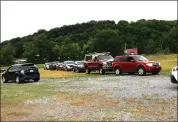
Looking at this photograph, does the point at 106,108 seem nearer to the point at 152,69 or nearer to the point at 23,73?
the point at 152,69

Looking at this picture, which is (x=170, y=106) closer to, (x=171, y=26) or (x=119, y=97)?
(x=119, y=97)

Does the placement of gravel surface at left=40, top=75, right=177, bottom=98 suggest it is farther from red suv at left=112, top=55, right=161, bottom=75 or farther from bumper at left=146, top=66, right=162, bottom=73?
red suv at left=112, top=55, right=161, bottom=75

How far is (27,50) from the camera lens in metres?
153

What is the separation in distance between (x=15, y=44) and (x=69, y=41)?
41.5 m

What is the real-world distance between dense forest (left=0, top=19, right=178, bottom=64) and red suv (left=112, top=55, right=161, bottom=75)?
8846cm

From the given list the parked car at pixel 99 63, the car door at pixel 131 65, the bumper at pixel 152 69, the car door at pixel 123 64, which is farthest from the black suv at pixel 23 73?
the bumper at pixel 152 69

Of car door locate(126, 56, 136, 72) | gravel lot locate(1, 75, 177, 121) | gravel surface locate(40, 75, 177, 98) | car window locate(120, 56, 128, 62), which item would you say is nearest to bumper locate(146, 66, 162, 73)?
car door locate(126, 56, 136, 72)

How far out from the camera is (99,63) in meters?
34.4

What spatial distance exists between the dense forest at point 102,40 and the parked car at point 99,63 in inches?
3286

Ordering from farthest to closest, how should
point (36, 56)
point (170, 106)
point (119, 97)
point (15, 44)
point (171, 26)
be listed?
point (15, 44)
point (36, 56)
point (171, 26)
point (119, 97)
point (170, 106)

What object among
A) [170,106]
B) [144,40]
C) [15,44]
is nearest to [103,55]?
[170,106]

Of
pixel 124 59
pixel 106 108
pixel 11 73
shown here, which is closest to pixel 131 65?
pixel 124 59

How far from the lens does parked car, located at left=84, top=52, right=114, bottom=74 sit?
108 ft

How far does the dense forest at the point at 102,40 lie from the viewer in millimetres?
130500
